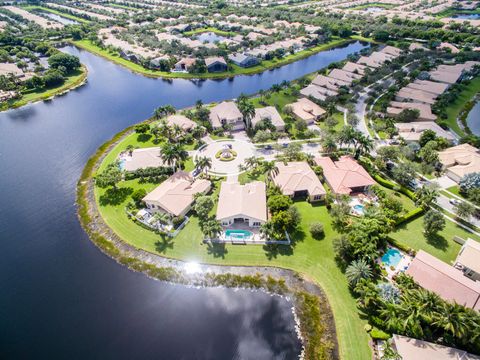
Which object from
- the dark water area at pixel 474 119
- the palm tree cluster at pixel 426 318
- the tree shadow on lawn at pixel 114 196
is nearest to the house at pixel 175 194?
the tree shadow on lawn at pixel 114 196

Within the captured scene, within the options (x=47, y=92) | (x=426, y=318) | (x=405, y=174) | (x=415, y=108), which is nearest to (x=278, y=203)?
(x=426, y=318)

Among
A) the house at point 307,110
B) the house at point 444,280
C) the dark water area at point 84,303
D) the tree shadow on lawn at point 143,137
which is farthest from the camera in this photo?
the house at point 307,110

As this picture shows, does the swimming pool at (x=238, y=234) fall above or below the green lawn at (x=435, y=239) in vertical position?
below

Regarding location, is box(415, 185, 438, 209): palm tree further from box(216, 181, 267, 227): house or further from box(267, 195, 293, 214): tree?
box(216, 181, 267, 227): house

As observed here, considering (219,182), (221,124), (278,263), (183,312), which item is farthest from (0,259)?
(221,124)

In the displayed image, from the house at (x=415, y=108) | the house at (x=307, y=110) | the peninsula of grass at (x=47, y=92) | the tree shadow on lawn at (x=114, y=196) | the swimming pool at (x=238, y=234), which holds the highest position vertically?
the house at (x=415, y=108)

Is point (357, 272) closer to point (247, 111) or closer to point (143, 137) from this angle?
point (247, 111)

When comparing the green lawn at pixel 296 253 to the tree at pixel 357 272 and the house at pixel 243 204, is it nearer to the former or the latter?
the tree at pixel 357 272
